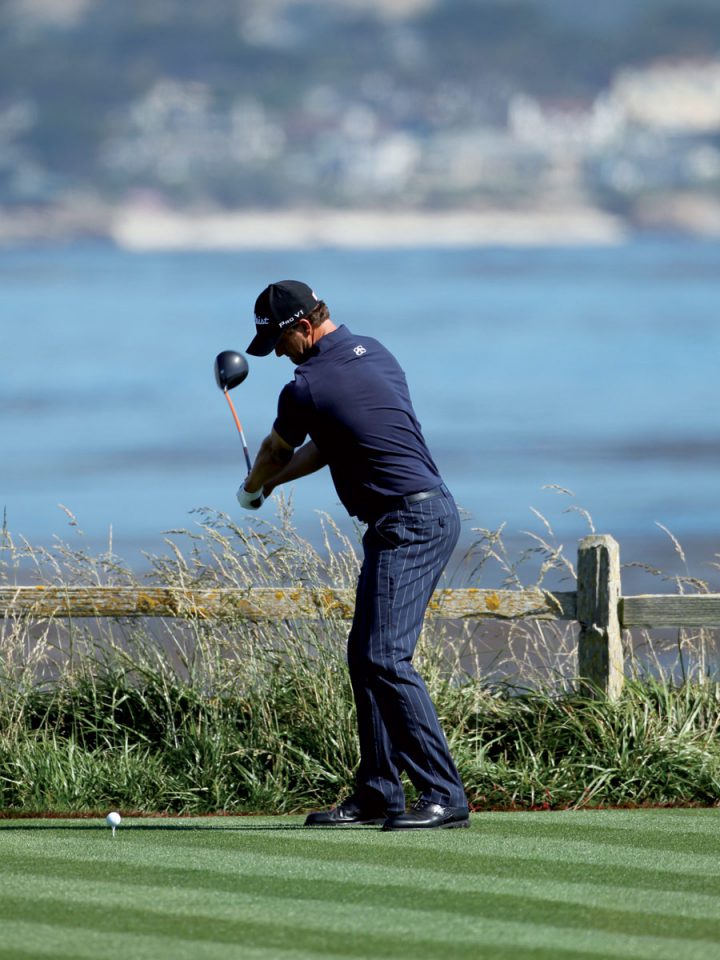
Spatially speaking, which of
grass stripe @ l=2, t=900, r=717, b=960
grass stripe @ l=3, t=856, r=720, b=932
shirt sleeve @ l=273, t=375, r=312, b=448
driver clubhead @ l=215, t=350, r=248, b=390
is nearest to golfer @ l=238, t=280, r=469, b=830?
shirt sleeve @ l=273, t=375, r=312, b=448

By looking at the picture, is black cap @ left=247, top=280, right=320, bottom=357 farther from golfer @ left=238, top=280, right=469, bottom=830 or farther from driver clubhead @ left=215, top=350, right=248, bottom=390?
driver clubhead @ left=215, top=350, right=248, bottom=390

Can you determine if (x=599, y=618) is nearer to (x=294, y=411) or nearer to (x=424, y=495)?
(x=424, y=495)

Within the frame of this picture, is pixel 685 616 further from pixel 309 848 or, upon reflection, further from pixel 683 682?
pixel 309 848

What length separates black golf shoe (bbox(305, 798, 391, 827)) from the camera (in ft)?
22.3

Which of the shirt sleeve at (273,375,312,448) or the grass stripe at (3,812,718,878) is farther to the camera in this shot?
the shirt sleeve at (273,375,312,448)

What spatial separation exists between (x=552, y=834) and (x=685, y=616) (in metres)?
1.87

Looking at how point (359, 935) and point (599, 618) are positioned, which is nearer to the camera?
point (359, 935)

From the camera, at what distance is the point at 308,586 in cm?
848

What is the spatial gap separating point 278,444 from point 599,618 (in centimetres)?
251

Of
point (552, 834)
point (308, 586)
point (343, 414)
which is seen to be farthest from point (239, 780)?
point (343, 414)

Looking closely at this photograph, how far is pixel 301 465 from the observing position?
6746 millimetres

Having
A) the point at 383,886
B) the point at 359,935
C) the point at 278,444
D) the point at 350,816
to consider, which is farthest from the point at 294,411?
the point at 359,935

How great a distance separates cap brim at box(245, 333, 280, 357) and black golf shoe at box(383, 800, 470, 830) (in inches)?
81.1

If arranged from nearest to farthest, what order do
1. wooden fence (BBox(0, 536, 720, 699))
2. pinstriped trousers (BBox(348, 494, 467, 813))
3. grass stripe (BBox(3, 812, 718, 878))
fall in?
grass stripe (BBox(3, 812, 718, 878)) → pinstriped trousers (BBox(348, 494, 467, 813)) → wooden fence (BBox(0, 536, 720, 699))
